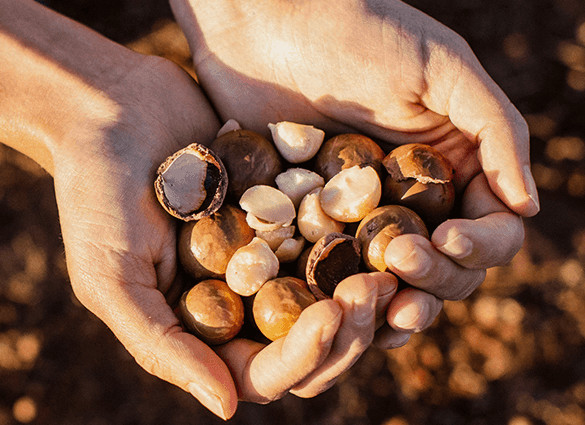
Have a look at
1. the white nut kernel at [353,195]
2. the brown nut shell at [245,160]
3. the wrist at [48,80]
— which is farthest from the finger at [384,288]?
the wrist at [48,80]

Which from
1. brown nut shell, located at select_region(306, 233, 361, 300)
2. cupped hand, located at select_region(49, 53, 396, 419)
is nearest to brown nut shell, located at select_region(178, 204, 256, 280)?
cupped hand, located at select_region(49, 53, 396, 419)

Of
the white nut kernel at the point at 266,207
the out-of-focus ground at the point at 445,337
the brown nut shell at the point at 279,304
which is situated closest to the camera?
the brown nut shell at the point at 279,304

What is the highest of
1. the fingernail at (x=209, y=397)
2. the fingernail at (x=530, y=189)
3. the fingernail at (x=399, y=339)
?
the fingernail at (x=530, y=189)

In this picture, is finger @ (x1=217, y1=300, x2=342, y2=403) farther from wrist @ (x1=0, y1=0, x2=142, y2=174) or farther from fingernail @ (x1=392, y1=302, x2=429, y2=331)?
wrist @ (x1=0, y1=0, x2=142, y2=174)

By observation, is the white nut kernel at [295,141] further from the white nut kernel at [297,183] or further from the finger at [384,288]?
the finger at [384,288]

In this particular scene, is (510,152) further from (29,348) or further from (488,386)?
(29,348)

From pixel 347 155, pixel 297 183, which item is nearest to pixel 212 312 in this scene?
pixel 297 183
